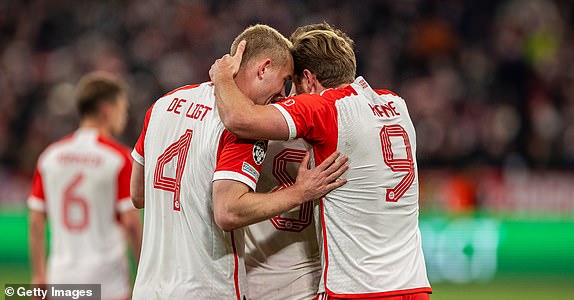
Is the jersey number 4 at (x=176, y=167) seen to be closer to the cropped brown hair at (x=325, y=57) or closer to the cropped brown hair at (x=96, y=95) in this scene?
the cropped brown hair at (x=325, y=57)

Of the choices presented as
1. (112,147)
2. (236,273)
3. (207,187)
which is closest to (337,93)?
(207,187)

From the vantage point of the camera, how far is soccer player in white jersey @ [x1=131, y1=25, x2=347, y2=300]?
4.18m

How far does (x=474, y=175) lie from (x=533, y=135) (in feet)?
4.86

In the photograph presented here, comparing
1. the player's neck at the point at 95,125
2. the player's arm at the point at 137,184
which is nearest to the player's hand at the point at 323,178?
the player's arm at the point at 137,184

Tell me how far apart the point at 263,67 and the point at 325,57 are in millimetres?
328

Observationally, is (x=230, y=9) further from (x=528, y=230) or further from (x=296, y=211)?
(x=296, y=211)

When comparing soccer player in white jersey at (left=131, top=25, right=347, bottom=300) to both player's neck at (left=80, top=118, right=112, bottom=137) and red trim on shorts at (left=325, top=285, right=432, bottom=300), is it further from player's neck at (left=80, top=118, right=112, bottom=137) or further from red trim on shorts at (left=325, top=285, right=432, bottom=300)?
player's neck at (left=80, top=118, right=112, bottom=137)

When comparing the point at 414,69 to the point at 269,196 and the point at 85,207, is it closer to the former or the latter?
the point at 85,207

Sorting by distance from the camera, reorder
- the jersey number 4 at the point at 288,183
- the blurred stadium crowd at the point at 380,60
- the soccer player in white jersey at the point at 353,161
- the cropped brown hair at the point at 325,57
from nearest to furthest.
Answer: the soccer player in white jersey at the point at 353,161, the cropped brown hair at the point at 325,57, the jersey number 4 at the point at 288,183, the blurred stadium crowd at the point at 380,60

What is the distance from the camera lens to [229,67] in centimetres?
444

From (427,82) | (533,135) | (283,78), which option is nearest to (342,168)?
(283,78)

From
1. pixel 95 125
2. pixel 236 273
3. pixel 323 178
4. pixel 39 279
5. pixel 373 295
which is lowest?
pixel 373 295

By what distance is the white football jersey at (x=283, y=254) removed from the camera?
473 centimetres

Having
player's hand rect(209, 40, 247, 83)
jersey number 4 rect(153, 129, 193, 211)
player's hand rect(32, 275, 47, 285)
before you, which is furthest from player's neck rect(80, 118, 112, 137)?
player's hand rect(209, 40, 247, 83)
